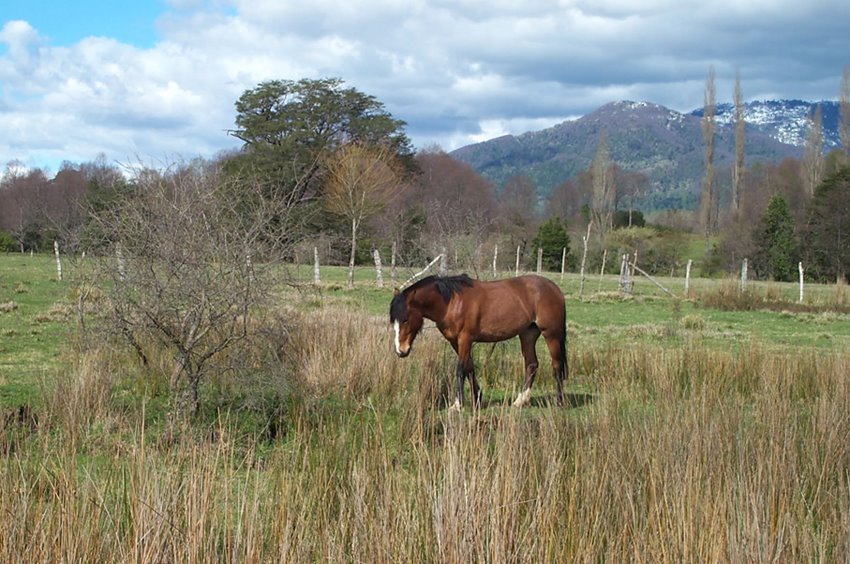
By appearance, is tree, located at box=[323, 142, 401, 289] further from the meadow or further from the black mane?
the meadow

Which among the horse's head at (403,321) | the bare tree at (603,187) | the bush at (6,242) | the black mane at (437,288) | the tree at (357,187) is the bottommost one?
the horse's head at (403,321)

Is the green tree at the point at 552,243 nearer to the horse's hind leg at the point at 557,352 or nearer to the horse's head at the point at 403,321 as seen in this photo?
the horse's hind leg at the point at 557,352

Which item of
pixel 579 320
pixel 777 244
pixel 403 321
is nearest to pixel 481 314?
pixel 403 321

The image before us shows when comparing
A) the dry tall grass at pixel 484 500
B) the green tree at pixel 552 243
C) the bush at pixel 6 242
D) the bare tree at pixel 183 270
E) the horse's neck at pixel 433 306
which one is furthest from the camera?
the green tree at pixel 552 243

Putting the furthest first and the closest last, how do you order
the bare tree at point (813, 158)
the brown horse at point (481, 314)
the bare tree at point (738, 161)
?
the bare tree at point (738, 161)
the bare tree at point (813, 158)
the brown horse at point (481, 314)

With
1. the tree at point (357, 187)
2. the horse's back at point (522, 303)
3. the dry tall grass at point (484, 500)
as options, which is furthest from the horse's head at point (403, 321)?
the tree at point (357, 187)

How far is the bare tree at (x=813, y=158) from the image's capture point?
59.3 m

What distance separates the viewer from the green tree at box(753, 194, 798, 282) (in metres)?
44.4

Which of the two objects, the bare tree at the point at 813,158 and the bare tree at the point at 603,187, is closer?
the bare tree at the point at 813,158

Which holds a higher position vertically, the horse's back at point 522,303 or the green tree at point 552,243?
the green tree at point 552,243

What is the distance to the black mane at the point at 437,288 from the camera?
8.76m

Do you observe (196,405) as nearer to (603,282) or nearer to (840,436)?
(840,436)

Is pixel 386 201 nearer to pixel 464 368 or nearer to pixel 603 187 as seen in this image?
pixel 464 368

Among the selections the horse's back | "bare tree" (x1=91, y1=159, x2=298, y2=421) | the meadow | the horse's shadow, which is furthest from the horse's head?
the horse's shadow
